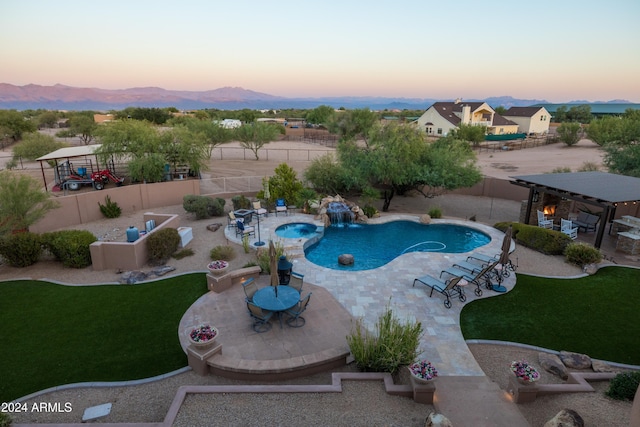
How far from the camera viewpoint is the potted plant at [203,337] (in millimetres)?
7324

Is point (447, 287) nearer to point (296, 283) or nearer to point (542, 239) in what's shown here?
point (296, 283)

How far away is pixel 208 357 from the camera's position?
7.42 metres

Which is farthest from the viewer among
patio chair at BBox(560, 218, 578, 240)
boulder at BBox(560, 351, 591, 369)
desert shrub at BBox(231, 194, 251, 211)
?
desert shrub at BBox(231, 194, 251, 211)

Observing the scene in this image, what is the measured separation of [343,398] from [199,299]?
218 inches

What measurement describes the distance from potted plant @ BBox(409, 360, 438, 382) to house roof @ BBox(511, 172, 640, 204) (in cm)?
1205

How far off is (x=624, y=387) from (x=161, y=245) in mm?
13405

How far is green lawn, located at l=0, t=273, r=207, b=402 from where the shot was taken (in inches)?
296

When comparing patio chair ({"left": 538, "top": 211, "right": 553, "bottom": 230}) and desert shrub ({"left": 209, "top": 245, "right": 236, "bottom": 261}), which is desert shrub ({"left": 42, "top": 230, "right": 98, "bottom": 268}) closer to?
desert shrub ({"left": 209, "top": 245, "right": 236, "bottom": 261})

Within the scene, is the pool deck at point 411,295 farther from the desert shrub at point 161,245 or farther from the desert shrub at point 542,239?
the desert shrub at point 161,245

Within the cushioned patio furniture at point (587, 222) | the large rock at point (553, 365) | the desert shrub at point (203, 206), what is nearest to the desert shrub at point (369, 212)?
the desert shrub at point (203, 206)

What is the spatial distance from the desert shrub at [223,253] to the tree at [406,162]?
9.60m

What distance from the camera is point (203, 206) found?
18.5 meters

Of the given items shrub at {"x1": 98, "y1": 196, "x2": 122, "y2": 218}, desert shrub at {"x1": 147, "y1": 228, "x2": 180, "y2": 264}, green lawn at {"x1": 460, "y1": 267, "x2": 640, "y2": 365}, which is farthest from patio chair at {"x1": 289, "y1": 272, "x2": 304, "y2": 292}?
shrub at {"x1": 98, "y1": 196, "x2": 122, "y2": 218}

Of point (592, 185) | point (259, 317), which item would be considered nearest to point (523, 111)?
point (592, 185)
